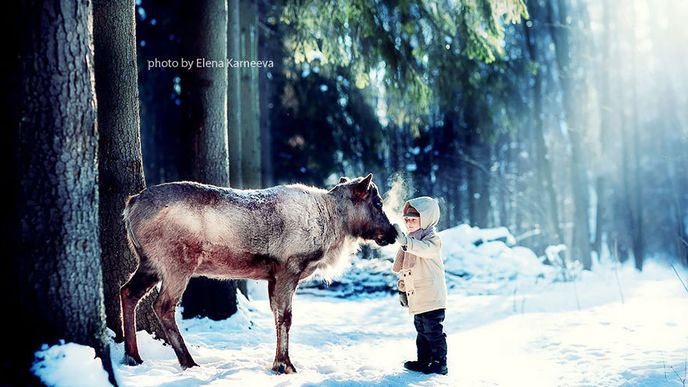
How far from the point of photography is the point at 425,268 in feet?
20.0

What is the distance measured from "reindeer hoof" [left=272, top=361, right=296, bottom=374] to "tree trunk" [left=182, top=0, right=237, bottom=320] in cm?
297

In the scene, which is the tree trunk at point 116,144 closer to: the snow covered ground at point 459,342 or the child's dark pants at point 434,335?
the snow covered ground at point 459,342

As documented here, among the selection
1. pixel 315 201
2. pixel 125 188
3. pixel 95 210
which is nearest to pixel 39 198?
pixel 95 210

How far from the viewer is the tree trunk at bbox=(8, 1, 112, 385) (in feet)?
12.1

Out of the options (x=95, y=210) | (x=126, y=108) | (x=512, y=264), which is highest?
(x=126, y=108)

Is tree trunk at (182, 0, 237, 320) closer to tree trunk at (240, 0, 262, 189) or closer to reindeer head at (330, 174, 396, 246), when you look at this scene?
reindeer head at (330, 174, 396, 246)

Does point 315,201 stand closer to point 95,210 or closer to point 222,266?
point 222,266

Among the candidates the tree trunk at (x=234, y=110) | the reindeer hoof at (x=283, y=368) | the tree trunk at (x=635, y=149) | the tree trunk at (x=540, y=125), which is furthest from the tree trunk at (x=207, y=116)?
the tree trunk at (x=635, y=149)

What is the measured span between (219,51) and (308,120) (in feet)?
30.5

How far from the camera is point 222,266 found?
561 cm

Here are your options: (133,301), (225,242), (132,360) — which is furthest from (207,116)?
(132,360)

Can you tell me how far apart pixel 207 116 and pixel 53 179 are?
4430 mm

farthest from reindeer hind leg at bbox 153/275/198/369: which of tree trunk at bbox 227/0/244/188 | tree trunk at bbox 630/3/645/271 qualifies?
tree trunk at bbox 630/3/645/271

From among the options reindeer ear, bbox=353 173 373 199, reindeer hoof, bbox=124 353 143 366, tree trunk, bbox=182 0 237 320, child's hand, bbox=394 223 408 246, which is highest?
tree trunk, bbox=182 0 237 320
